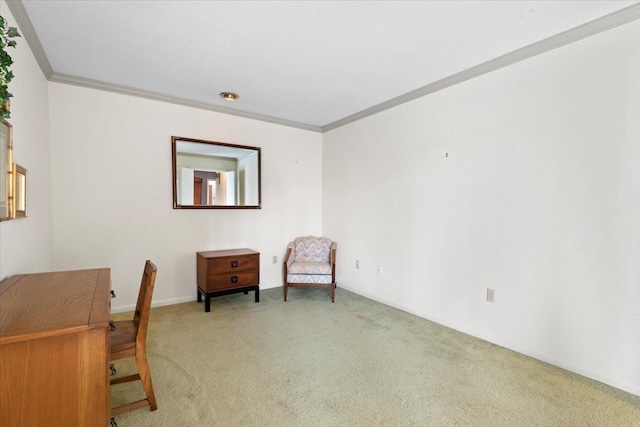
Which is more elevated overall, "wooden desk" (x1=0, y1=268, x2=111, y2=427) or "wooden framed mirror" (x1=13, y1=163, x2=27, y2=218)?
"wooden framed mirror" (x1=13, y1=163, x2=27, y2=218)

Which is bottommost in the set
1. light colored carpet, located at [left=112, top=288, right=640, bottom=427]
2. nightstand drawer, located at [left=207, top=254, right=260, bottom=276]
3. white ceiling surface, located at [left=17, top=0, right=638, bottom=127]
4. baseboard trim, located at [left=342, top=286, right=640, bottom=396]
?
light colored carpet, located at [left=112, top=288, right=640, bottom=427]

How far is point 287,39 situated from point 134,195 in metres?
2.36

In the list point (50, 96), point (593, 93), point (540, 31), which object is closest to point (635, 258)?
point (593, 93)

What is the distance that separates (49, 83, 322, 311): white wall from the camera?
3.02 meters

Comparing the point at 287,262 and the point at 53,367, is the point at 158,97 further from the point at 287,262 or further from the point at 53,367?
the point at 53,367

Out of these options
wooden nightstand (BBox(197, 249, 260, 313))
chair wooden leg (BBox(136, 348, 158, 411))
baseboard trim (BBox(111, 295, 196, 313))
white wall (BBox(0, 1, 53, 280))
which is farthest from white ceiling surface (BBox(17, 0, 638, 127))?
baseboard trim (BBox(111, 295, 196, 313))

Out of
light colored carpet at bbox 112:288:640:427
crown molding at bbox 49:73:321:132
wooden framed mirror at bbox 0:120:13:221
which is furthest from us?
crown molding at bbox 49:73:321:132

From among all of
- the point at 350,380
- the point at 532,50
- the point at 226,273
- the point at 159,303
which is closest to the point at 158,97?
the point at 226,273

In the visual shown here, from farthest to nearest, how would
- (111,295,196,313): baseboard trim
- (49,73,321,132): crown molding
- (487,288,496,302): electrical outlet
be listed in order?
(111,295,196,313): baseboard trim < (49,73,321,132): crown molding < (487,288,496,302): electrical outlet

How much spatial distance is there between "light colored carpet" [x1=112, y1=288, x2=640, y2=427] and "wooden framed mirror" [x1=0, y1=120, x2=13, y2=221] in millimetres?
1274

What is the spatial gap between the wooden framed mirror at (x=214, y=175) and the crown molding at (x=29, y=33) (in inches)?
47.0

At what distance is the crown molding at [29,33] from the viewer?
1900mm

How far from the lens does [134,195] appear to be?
11.0 ft

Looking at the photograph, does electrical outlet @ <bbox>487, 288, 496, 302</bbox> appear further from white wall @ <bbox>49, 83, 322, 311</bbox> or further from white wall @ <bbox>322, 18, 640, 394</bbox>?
white wall @ <bbox>49, 83, 322, 311</bbox>
